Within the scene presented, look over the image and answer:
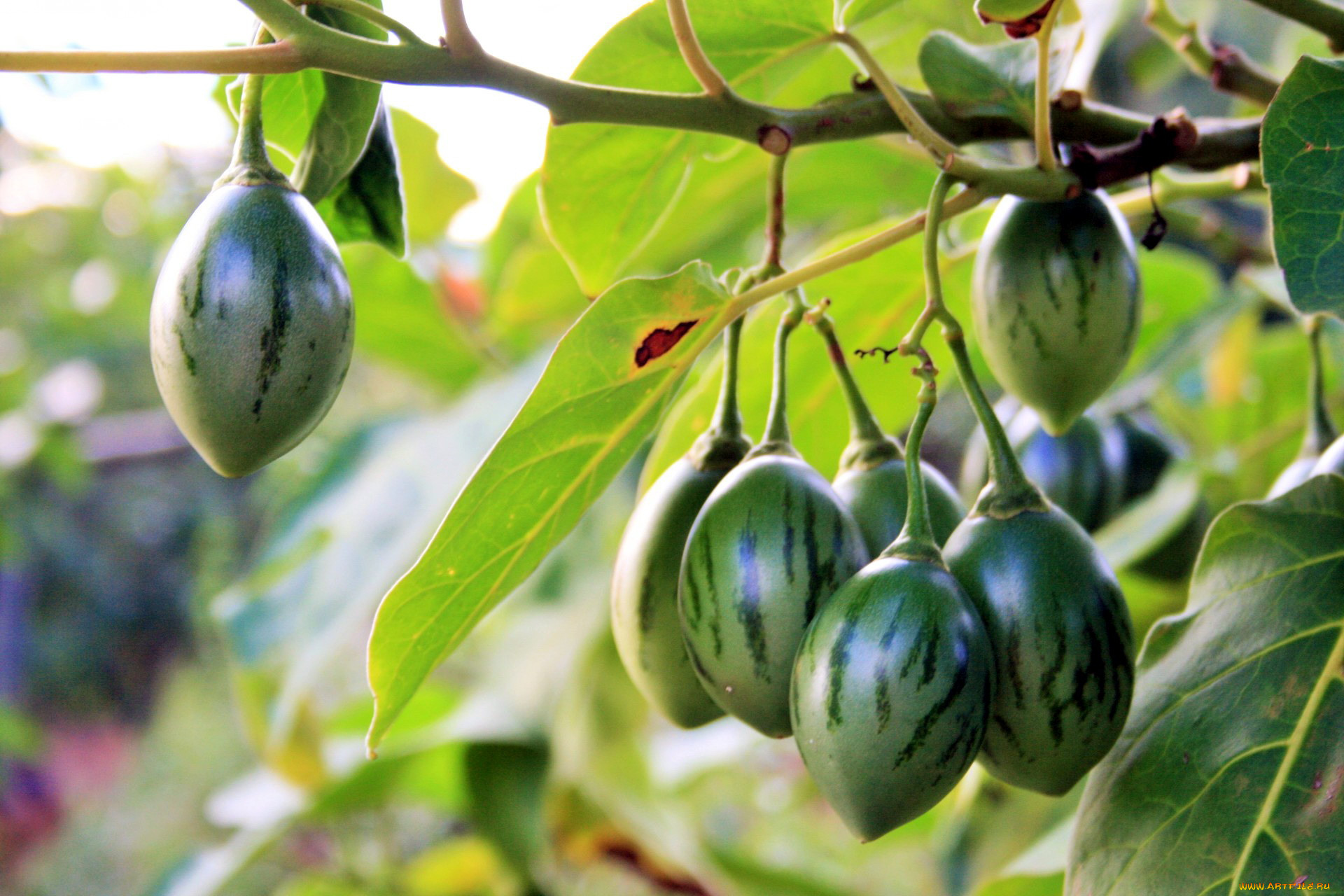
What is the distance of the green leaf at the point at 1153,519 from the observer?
37.8 inches

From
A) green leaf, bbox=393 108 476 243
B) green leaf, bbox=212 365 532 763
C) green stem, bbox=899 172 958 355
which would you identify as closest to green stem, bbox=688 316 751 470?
green stem, bbox=899 172 958 355

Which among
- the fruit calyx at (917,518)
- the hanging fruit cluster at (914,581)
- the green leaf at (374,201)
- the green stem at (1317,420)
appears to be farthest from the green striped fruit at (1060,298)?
the green leaf at (374,201)

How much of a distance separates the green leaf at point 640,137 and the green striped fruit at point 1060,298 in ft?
0.57

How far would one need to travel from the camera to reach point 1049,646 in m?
0.51

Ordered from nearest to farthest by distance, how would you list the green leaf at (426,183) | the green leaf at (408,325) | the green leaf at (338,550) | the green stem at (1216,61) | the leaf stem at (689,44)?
the leaf stem at (689,44)
the green stem at (1216,61)
the green leaf at (338,550)
the green leaf at (426,183)
the green leaf at (408,325)

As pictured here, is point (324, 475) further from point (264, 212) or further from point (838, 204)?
point (264, 212)

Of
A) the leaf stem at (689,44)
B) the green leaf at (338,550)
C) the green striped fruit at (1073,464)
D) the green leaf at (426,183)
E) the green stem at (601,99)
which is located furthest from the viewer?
the green leaf at (426,183)

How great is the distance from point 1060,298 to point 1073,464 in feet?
1.16

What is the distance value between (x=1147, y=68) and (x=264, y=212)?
1536mm

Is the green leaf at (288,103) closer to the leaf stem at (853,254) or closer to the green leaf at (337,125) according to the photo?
the green leaf at (337,125)

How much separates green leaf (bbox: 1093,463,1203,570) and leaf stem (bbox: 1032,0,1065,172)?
455mm

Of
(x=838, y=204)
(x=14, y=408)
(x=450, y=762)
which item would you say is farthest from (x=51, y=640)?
(x=838, y=204)

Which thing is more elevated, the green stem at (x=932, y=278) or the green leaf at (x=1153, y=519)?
the green stem at (x=932, y=278)

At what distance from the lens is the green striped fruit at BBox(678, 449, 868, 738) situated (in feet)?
1.74
